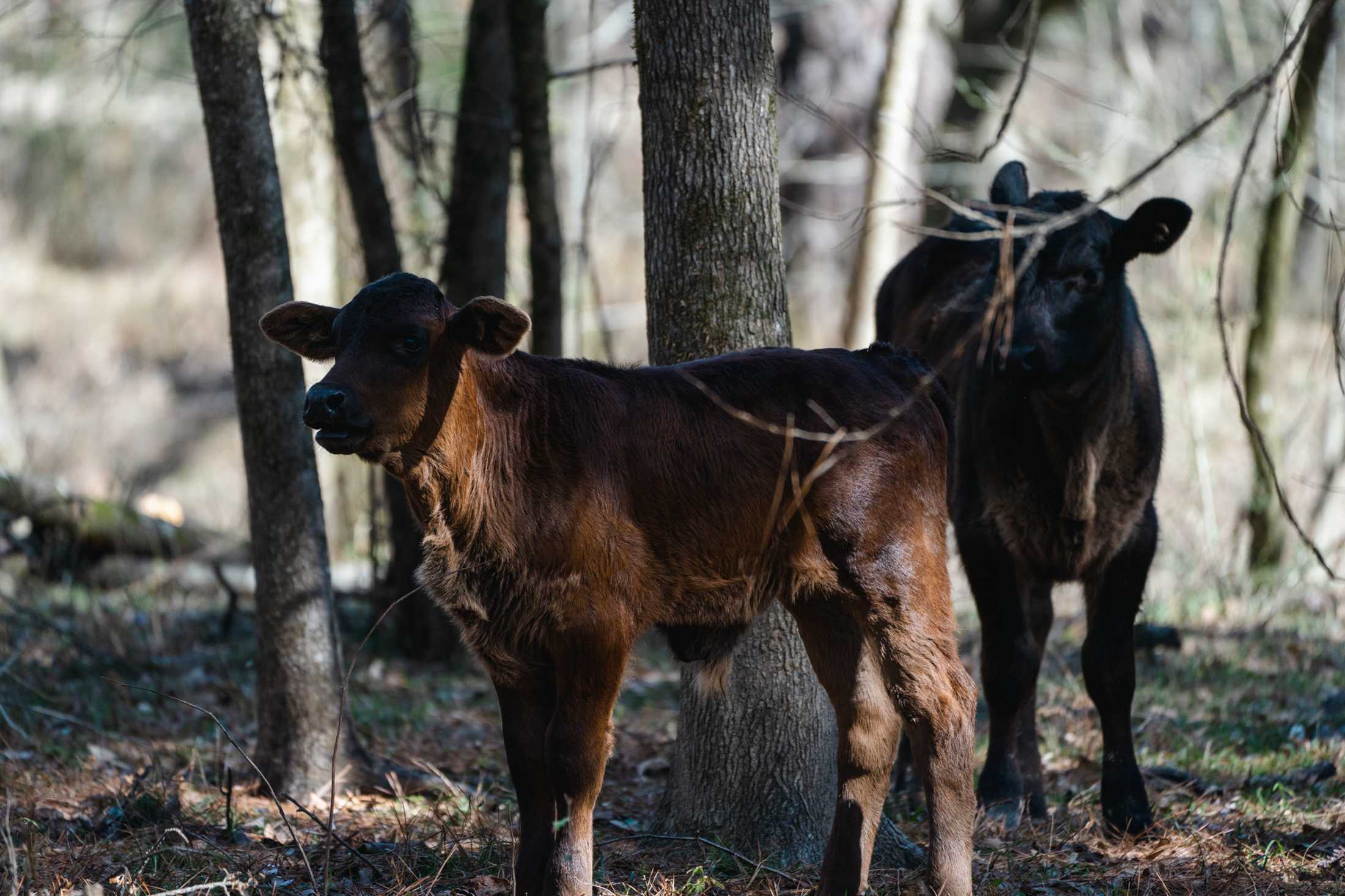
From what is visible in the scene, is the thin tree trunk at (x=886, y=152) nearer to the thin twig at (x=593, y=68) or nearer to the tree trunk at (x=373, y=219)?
the thin twig at (x=593, y=68)

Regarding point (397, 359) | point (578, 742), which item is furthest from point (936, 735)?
point (397, 359)

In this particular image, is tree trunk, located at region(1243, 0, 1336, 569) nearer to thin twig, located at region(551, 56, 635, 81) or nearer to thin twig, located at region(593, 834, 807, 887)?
thin twig, located at region(551, 56, 635, 81)

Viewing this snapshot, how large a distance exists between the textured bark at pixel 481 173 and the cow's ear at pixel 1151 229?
4.49 meters

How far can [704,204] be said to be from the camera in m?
5.26

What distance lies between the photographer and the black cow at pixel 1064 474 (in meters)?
5.79

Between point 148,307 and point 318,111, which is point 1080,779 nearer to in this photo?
point 318,111

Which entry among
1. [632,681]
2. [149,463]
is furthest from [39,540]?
[149,463]

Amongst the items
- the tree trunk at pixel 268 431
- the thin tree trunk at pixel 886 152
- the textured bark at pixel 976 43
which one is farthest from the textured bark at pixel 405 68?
the textured bark at pixel 976 43

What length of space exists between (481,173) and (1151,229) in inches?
191

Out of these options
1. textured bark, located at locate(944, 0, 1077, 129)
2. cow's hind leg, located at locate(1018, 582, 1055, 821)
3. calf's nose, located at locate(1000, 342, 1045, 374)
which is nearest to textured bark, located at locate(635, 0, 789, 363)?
calf's nose, located at locate(1000, 342, 1045, 374)

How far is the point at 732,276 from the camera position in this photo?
5.28 metres

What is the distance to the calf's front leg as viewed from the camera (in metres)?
4.24

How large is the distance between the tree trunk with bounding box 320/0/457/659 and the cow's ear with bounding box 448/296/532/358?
3268mm

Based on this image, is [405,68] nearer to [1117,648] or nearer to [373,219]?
[373,219]
